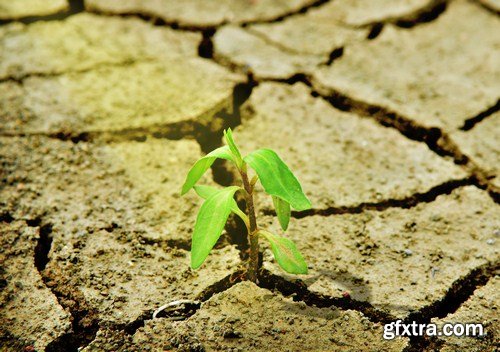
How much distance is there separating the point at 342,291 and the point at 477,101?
43.3 inches

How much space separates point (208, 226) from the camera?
1.13m

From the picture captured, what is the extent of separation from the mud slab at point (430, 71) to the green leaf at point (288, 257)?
0.90 m

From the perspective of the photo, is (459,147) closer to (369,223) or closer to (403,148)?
(403,148)

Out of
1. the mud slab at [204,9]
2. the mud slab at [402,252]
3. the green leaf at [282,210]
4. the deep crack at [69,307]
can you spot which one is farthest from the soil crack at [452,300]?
the mud slab at [204,9]

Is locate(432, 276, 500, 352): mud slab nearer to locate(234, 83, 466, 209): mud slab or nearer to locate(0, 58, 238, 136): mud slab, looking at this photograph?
locate(234, 83, 466, 209): mud slab

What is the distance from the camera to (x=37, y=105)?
192 cm

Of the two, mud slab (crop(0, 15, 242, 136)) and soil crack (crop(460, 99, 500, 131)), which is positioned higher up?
soil crack (crop(460, 99, 500, 131))

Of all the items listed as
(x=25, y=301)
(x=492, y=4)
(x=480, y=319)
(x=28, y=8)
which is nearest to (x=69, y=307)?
(x=25, y=301)

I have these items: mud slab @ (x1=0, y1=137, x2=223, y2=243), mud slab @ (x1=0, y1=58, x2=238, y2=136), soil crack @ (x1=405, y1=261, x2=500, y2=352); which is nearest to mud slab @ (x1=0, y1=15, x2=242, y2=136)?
mud slab @ (x1=0, y1=58, x2=238, y2=136)

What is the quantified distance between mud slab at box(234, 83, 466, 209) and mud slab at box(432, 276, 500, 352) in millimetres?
391

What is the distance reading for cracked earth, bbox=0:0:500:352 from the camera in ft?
4.14

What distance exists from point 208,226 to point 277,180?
0.62 ft

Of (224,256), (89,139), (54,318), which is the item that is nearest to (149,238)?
(224,256)

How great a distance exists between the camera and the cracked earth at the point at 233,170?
1263 mm
